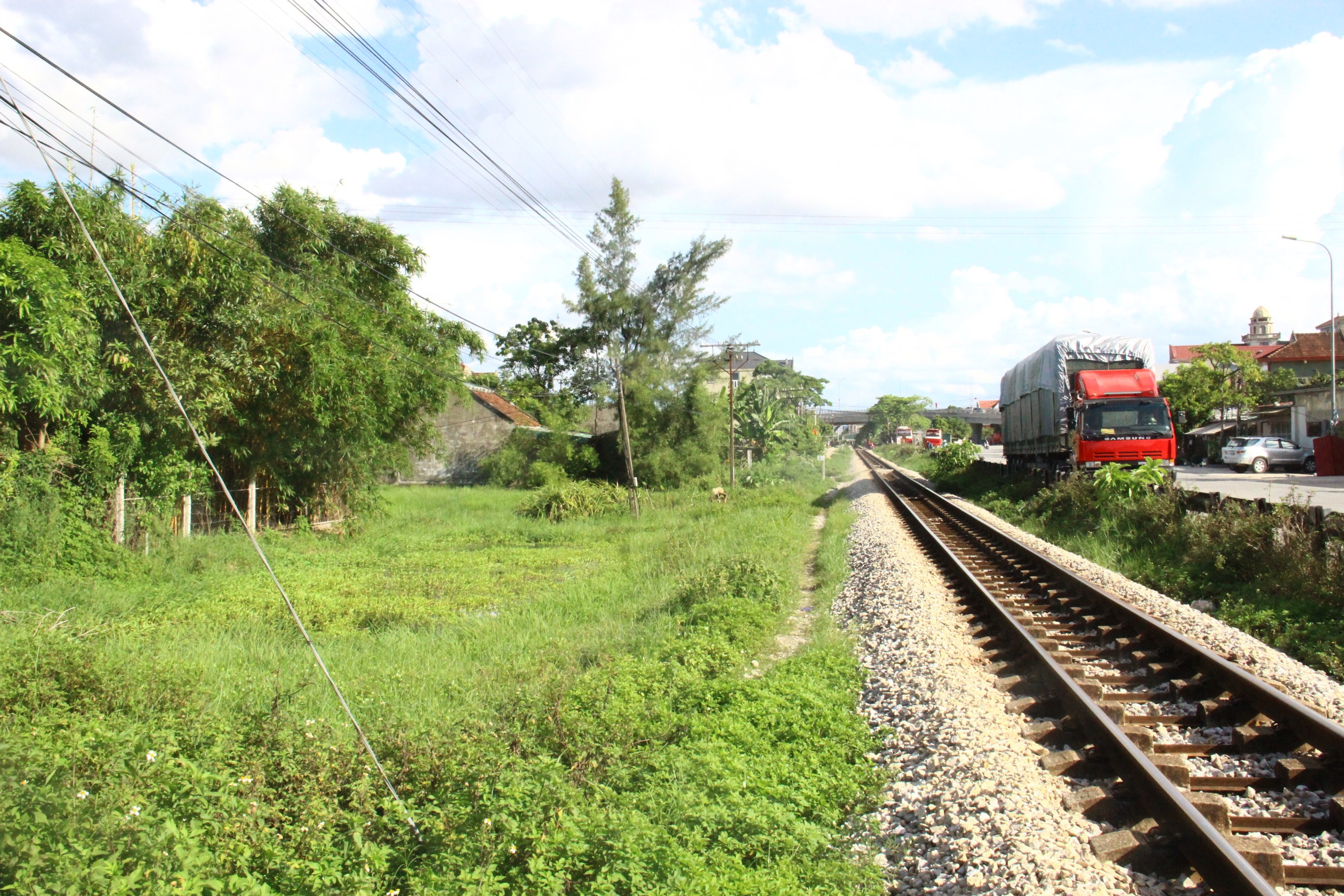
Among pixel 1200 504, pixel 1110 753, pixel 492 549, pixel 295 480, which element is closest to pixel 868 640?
pixel 1110 753

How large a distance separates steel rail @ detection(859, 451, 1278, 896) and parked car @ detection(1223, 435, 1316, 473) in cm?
3399

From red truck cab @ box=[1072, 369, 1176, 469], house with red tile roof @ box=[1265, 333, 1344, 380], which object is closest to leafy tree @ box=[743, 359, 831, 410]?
house with red tile roof @ box=[1265, 333, 1344, 380]

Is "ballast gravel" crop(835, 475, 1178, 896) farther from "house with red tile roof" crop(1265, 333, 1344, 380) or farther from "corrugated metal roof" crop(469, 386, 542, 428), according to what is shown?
"house with red tile roof" crop(1265, 333, 1344, 380)

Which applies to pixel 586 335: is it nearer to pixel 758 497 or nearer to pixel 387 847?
pixel 758 497

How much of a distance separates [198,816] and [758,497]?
25.9 meters

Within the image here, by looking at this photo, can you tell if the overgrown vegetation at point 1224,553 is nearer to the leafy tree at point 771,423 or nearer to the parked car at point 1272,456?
the parked car at point 1272,456

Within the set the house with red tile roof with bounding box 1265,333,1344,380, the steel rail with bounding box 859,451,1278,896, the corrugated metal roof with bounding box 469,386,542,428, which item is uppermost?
the house with red tile roof with bounding box 1265,333,1344,380

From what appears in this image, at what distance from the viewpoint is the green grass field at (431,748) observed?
13.3 feet

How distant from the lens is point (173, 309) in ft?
48.3

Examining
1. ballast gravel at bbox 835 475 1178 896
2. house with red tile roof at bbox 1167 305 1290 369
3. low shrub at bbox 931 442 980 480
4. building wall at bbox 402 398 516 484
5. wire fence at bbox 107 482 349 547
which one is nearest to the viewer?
ballast gravel at bbox 835 475 1178 896

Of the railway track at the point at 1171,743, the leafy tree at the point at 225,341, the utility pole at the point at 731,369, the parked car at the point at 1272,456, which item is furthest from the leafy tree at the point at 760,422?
the railway track at the point at 1171,743

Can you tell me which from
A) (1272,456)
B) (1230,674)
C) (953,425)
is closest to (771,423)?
(1272,456)

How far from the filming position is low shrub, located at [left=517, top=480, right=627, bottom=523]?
86.7 feet

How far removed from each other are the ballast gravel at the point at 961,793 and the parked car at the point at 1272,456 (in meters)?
34.3
